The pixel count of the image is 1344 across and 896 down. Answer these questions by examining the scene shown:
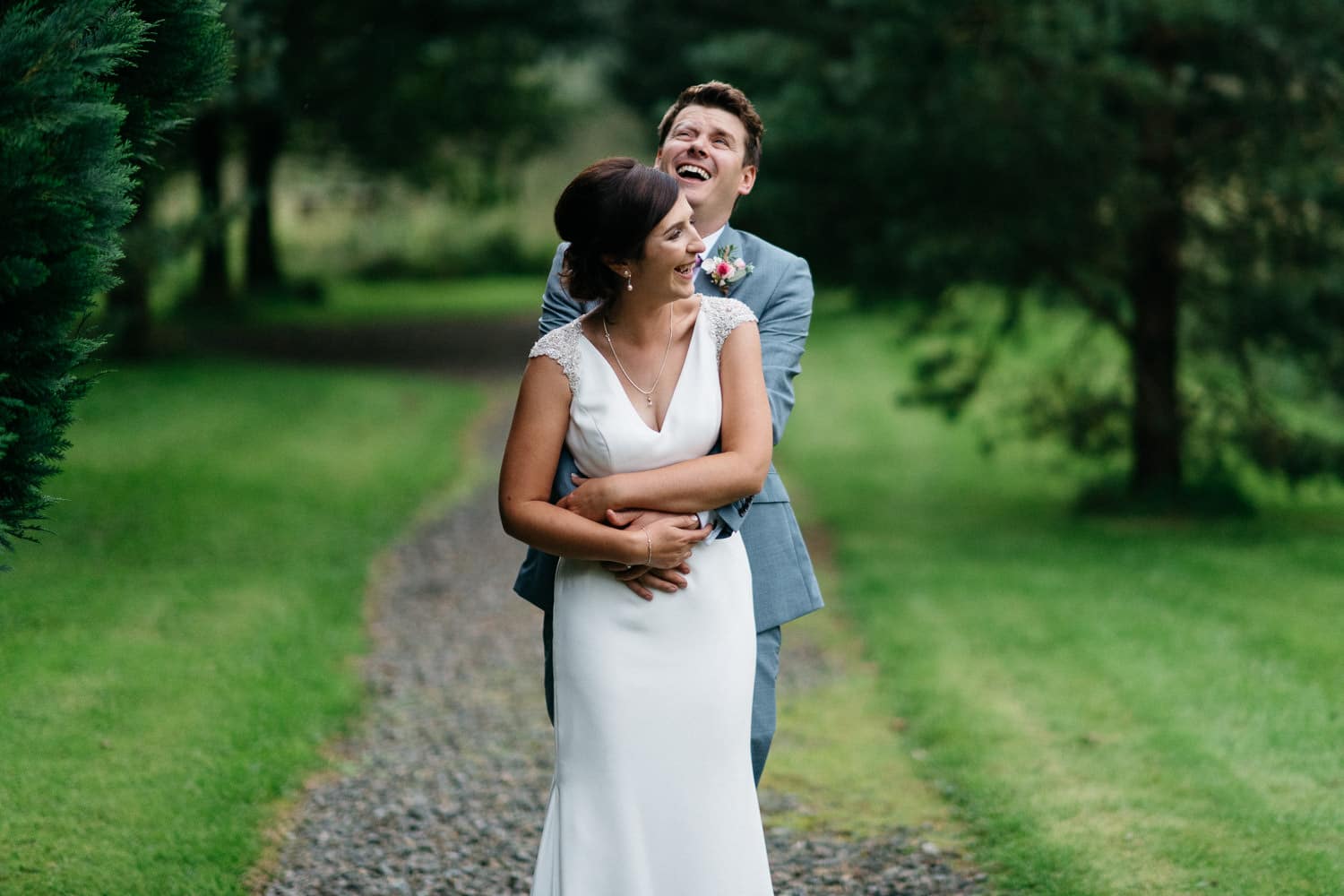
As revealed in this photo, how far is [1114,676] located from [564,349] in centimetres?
450

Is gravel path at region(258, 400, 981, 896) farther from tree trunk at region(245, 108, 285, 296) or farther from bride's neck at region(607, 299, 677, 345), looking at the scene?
tree trunk at region(245, 108, 285, 296)

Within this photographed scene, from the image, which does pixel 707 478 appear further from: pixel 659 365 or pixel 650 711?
pixel 650 711

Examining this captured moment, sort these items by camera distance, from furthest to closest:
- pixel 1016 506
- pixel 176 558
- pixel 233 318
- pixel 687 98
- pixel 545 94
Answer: pixel 545 94, pixel 233 318, pixel 1016 506, pixel 176 558, pixel 687 98

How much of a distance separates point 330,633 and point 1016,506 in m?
6.93

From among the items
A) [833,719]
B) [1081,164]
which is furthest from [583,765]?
[1081,164]

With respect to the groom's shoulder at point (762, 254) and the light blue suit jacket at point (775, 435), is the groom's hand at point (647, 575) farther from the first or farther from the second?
the groom's shoulder at point (762, 254)

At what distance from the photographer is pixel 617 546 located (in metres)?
3.22

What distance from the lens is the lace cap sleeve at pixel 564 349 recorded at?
3.34 m

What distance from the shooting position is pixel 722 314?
11.2ft

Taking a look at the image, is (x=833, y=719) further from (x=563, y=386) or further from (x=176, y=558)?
(x=176, y=558)

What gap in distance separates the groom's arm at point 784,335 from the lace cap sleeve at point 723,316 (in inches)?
8.4

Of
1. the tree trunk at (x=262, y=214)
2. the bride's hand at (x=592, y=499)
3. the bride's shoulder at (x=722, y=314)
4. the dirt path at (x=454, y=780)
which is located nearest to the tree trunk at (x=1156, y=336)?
the dirt path at (x=454, y=780)

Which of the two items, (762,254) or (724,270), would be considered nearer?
(724,270)

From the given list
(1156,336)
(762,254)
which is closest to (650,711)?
(762,254)
